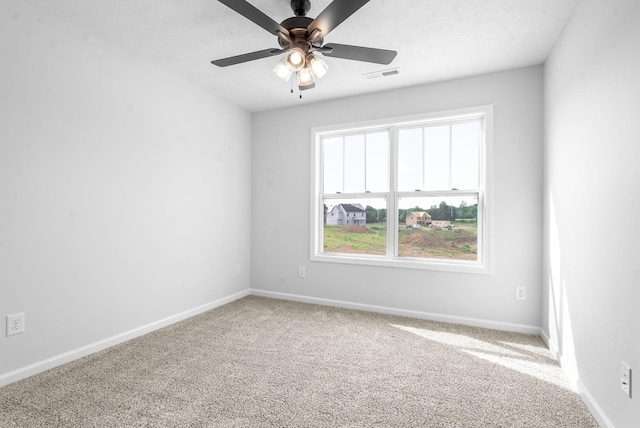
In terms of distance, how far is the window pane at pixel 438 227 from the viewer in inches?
128

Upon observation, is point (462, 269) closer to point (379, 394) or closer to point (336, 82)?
point (379, 394)

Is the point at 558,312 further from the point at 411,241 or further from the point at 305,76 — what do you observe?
the point at 305,76

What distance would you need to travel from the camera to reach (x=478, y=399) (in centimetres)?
185

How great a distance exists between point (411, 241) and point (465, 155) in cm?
107

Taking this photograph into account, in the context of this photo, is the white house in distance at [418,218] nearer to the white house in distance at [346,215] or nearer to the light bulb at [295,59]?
the white house in distance at [346,215]

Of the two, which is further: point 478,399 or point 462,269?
point 462,269

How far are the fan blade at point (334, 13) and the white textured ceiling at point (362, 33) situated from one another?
424 mm

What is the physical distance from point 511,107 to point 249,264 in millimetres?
3490

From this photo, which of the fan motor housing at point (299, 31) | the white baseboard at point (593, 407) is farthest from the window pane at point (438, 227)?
the fan motor housing at point (299, 31)

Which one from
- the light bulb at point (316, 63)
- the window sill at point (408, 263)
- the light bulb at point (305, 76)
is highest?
the light bulb at point (316, 63)

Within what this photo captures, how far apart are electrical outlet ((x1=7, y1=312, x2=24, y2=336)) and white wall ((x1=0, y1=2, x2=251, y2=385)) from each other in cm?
5

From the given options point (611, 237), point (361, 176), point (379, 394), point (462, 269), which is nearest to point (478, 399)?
point (379, 394)

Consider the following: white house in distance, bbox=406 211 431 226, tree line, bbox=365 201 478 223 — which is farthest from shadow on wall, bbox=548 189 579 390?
white house in distance, bbox=406 211 431 226

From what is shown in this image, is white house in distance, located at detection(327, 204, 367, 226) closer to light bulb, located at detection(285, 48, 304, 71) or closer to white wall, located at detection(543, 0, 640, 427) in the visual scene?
white wall, located at detection(543, 0, 640, 427)
